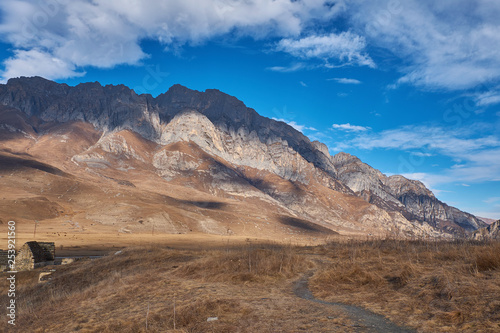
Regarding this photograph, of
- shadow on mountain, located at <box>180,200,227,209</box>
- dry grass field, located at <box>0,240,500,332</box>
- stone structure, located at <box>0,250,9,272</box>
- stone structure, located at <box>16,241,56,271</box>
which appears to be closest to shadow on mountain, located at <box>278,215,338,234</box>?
shadow on mountain, located at <box>180,200,227,209</box>

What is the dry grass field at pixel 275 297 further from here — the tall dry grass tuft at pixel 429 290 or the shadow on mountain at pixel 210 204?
the shadow on mountain at pixel 210 204

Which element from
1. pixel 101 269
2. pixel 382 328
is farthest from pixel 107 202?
pixel 382 328

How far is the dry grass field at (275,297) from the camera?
7062mm

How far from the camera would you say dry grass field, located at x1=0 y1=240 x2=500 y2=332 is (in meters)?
7.06

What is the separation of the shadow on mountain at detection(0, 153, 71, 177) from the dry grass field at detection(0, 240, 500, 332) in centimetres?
11801

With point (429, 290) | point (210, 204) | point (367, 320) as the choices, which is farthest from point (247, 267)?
point (210, 204)

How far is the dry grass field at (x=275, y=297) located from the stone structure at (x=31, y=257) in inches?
260

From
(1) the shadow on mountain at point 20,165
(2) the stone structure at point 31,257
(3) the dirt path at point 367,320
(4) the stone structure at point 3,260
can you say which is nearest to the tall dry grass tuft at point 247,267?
(3) the dirt path at point 367,320

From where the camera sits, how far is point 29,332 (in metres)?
8.70

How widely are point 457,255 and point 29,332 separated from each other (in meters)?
14.8

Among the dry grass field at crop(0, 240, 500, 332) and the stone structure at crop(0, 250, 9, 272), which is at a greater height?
the dry grass field at crop(0, 240, 500, 332)

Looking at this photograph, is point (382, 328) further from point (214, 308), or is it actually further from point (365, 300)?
point (214, 308)

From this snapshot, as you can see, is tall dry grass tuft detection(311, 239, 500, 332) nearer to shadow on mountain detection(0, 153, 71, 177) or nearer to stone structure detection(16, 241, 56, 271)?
stone structure detection(16, 241, 56, 271)

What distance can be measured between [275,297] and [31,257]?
20399mm
